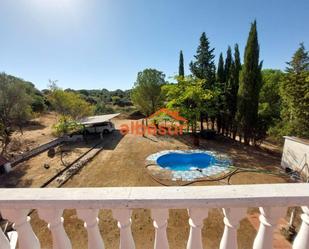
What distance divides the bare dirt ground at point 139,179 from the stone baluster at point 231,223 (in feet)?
6.43

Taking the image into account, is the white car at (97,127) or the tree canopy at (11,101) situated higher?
the tree canopy at (11,101)

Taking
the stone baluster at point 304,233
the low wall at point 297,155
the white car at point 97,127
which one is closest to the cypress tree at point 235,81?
the low wall at point 297,155

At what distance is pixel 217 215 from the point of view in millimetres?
6098

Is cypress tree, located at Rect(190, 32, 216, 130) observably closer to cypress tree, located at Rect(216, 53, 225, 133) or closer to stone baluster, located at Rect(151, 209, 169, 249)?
cypress tree, located at Rect(216, 53, 225, 133)

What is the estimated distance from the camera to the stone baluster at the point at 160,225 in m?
1.20

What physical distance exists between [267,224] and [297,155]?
10.6 m

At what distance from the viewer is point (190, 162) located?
12.5 meters

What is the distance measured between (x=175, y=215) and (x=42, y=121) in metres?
25.7

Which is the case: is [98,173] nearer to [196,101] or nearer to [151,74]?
[196,101]

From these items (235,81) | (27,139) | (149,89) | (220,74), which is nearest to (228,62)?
(220,74)

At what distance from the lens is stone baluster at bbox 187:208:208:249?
1.17 m

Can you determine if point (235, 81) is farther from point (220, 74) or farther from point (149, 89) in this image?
point (149, 89)

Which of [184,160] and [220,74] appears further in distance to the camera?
[220,74]

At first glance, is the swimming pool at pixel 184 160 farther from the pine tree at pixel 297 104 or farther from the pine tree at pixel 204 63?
the pine tree at pixel 204 63
